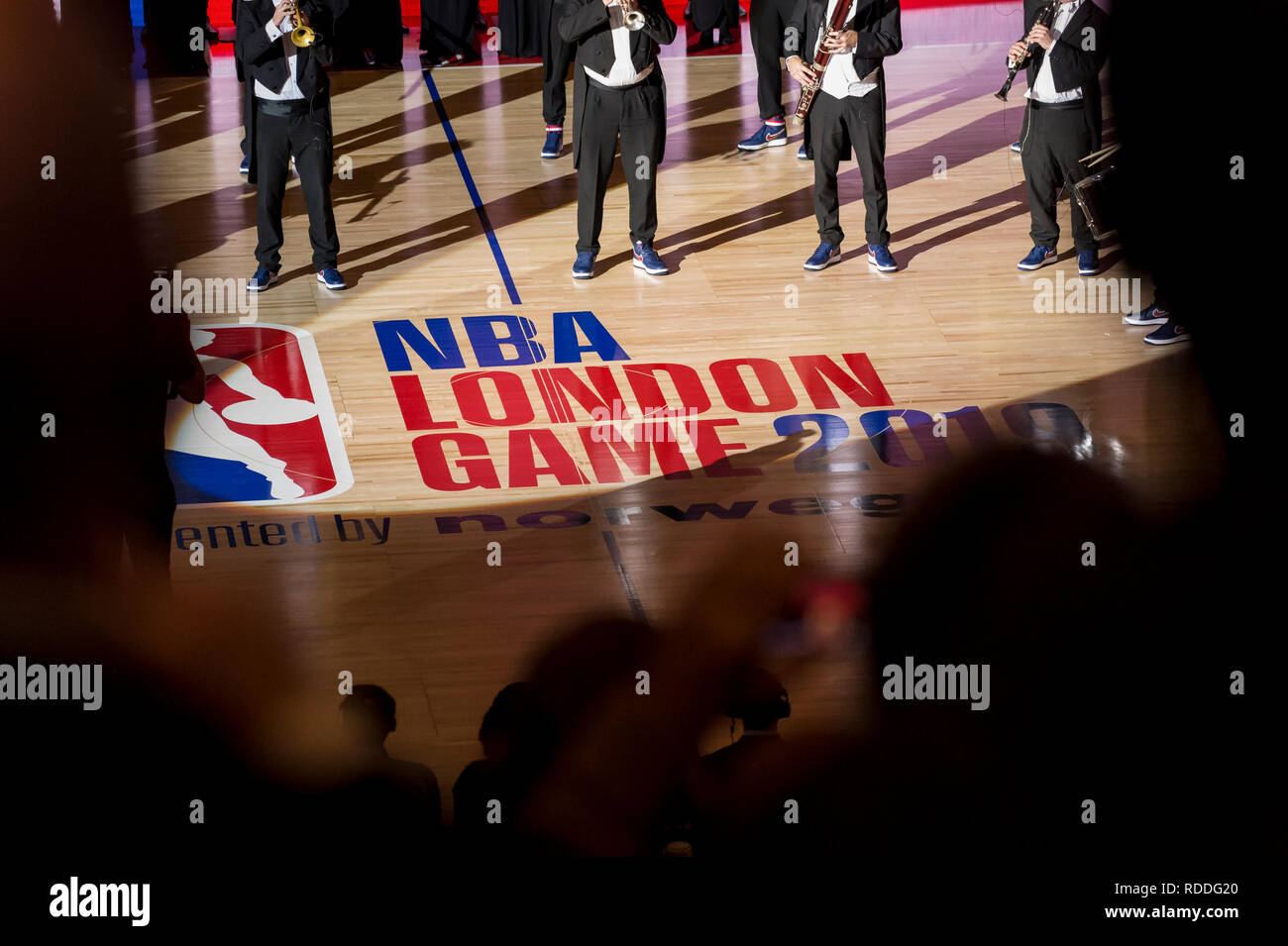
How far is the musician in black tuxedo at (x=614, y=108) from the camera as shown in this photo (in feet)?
28.9

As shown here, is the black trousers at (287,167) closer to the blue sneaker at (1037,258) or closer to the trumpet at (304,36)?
the trumpet at (304,36)

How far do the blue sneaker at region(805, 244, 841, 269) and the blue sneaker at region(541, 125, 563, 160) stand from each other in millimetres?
2615

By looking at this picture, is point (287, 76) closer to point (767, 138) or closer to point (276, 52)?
point (276, 52)

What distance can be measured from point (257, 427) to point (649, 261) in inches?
108

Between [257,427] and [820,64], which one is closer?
[257,427]

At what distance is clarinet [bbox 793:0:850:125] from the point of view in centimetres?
875

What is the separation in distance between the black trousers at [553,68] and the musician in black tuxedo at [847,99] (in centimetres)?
226

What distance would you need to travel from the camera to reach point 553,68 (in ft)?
36.5

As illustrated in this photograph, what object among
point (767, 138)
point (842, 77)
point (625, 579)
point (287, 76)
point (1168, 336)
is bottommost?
point (625, 579)

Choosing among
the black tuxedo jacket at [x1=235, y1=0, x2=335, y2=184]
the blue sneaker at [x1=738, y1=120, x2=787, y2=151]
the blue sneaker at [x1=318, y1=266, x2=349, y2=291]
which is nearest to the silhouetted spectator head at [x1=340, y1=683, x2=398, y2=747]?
the black tuxedo jacket at [x1=235, y1=0, x2=335, y2=184]

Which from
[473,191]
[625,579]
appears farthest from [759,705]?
[473,191]

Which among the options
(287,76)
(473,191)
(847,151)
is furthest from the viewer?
(473,191)
